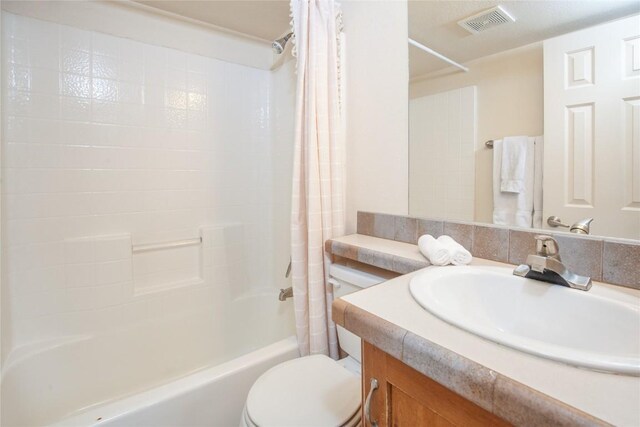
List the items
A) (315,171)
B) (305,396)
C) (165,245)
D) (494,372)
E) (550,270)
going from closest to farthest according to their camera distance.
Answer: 1. (494,372)
2. (550,270)
3. (305,396)
4. (315,171)
5. (165,245)

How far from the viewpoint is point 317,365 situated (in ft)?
3.53

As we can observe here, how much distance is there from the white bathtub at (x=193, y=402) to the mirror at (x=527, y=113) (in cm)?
91

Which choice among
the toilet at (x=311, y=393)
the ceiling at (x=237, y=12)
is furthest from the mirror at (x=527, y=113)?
the ceiling at (x=237, y=12)

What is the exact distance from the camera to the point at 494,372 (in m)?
0.42

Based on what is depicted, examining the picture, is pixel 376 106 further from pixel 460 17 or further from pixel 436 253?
pixel 436 253

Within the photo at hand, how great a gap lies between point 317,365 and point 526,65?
46.8 inches

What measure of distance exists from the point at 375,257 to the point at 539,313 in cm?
49

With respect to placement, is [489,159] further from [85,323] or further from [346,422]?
[85,323]

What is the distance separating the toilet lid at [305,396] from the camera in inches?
33.1

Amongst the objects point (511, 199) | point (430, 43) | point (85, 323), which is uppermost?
point (430, 43)

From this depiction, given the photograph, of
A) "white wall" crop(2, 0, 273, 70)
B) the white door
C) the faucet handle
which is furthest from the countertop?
"white wall" crop(2, 0, 273, 70)

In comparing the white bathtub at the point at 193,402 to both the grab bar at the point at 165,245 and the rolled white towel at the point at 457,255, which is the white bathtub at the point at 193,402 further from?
the grab bar at the point at 165,245

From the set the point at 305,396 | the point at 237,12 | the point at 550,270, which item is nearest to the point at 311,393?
the point at 305,396

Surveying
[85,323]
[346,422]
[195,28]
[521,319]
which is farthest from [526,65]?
[85,323]
